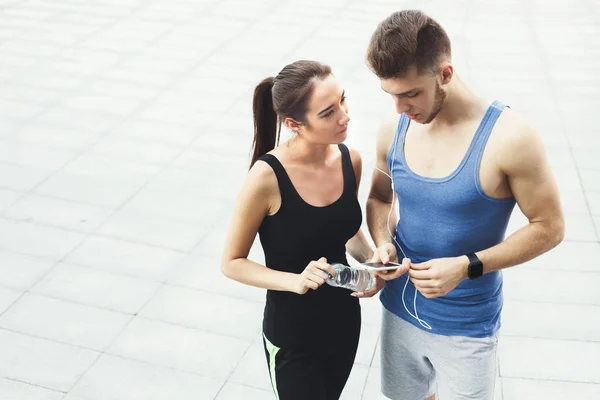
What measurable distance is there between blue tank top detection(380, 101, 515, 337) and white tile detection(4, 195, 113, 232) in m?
3.01

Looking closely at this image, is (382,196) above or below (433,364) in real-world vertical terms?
above

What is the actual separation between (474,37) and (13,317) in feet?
19.6

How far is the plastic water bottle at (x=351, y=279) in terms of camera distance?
101 inches

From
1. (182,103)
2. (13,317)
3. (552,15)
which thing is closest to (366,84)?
(182,103)

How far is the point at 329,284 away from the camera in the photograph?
266 centimetres

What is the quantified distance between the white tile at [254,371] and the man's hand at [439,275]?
5.42ft

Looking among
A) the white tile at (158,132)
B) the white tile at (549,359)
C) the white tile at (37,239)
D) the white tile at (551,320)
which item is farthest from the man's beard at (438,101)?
the white tile at (158,132)

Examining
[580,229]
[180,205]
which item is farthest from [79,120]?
[580,229]

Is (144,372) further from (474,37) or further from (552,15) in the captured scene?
(552,15)

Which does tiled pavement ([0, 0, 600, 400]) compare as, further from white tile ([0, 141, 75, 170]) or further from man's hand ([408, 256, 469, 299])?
man's hand ([408, 256, 469, 299])

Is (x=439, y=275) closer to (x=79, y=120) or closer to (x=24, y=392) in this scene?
(x=24, y=392)

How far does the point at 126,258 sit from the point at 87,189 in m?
0.97

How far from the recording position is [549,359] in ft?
13.4

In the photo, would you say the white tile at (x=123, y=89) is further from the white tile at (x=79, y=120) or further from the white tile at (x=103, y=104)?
the white tile at (x=79, y=120)
